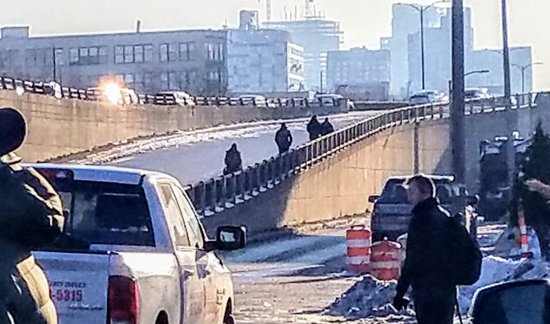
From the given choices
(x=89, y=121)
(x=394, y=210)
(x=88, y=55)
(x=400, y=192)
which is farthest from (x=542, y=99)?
(x=88, y=55)

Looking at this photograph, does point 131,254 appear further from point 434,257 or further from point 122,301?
point 434,257

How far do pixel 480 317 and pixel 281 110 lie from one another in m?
94.3

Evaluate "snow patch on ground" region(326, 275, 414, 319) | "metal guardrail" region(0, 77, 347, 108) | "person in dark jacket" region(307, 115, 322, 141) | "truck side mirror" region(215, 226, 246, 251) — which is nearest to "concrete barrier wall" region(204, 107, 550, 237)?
"person in dark jacket" region(307, 115, 322, 141)

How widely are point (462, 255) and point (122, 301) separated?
3662mm

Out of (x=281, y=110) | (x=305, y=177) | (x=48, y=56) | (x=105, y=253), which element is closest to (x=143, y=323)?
(x=105, y=253)

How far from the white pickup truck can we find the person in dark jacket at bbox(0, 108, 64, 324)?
1598mm

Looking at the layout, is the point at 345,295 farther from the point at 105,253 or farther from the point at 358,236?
the point at 105,253

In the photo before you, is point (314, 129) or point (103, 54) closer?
point (314, 129)

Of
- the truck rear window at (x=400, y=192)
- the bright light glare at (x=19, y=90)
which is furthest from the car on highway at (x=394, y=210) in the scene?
the bright light glare at (x=19, y=90)

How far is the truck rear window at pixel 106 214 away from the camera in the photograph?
→ 34.8 feet

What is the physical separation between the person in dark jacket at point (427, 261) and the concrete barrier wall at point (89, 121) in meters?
55.5

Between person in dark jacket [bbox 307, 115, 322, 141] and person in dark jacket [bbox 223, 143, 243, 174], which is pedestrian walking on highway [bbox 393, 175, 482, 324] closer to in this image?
person in dark jacket [bbox 223, 143, 243, 174]

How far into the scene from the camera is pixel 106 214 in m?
10.7

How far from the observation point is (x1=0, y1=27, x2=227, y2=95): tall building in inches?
7077
